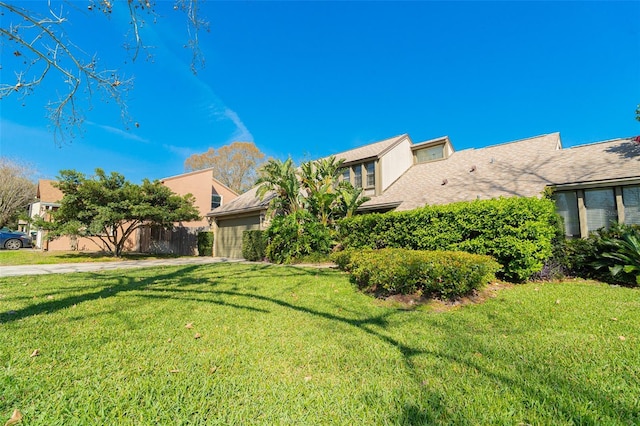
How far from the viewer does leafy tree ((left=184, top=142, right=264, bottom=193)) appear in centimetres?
3475

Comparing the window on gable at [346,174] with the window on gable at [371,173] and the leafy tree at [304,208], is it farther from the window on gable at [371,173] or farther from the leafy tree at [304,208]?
the leafy tree at [304,208]

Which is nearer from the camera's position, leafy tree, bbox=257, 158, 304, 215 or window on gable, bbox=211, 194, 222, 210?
leafy tree, bbox=257, 158, 304, 215

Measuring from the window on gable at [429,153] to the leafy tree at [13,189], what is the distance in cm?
3949

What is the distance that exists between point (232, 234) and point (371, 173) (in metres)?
9.31

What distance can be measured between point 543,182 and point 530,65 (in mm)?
7700

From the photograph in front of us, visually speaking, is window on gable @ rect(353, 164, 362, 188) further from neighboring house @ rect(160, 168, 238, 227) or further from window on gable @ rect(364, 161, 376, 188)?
neighboring house @ rect(160, 168, 238, 227)

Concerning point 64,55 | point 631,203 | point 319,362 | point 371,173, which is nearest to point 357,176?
point 371,173

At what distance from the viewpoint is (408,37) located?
14.0 meters

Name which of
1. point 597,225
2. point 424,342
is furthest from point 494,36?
point 424,342

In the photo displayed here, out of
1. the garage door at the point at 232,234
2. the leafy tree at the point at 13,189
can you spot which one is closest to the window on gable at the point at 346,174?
the garage door at the point at 232,234

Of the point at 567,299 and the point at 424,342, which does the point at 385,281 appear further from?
the point at 567,299

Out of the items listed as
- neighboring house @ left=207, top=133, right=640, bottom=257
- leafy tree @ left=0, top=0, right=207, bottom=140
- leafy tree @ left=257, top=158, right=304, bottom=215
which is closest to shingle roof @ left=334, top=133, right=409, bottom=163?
neighboring house @ left=207, top=133, right=640, bottom=257

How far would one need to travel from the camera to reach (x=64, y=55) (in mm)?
4430

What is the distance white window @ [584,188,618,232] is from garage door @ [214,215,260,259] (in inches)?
544
